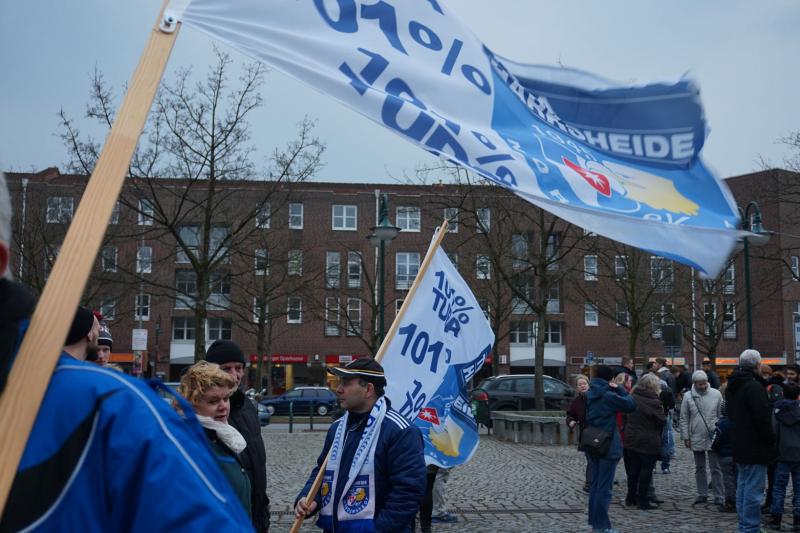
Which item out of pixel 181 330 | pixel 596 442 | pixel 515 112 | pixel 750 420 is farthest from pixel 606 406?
pixel 181 330

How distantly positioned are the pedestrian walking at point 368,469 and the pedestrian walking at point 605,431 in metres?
5.15

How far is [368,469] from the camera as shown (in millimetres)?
4918

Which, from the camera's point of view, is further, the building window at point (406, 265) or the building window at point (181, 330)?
the building window at point (181, 330)

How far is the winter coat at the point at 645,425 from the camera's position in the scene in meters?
11.5

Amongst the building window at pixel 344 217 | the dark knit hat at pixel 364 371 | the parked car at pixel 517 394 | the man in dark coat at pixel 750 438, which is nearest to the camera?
the dark knit hat at pixel 364 371

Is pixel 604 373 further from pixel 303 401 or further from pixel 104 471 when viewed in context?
pixel 303 401

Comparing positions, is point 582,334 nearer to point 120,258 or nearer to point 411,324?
point 120,258

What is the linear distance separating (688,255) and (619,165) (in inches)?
27.6

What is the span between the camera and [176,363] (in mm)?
54969

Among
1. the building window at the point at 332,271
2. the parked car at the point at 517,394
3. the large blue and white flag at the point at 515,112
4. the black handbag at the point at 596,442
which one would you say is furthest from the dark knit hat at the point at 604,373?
the building window at the point at 332,271

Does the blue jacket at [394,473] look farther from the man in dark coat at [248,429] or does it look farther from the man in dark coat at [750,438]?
the man in dark coat at [750,438]

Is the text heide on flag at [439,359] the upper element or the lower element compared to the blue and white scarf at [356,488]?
upper

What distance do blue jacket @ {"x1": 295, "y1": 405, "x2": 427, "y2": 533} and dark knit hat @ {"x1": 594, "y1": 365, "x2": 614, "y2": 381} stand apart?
18.8ft

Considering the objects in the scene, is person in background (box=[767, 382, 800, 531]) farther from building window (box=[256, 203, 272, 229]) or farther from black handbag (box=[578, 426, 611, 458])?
building window (box=[256, 203, 272, 229])
